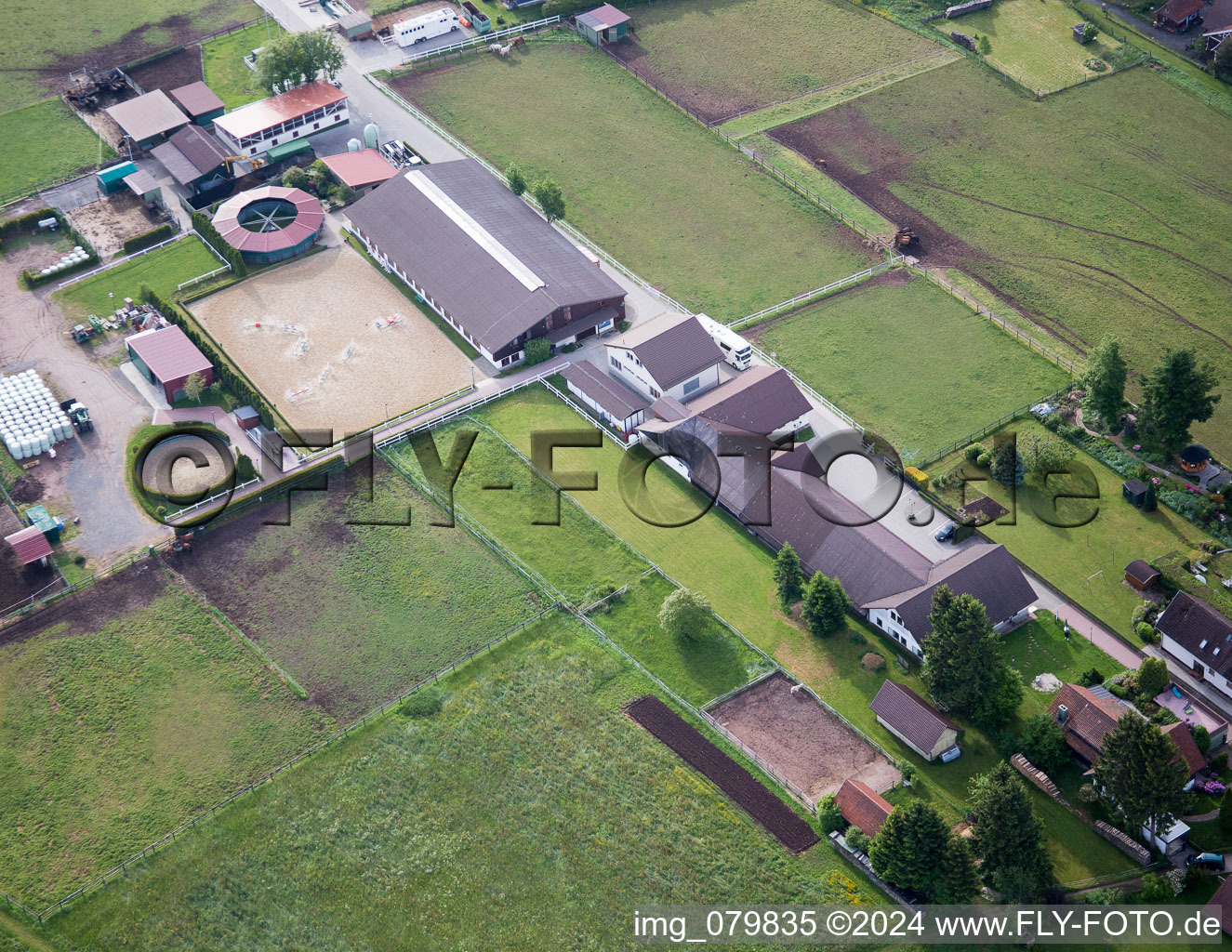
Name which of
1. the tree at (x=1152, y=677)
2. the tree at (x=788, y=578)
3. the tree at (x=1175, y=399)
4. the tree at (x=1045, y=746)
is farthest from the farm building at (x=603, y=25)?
the tree at (x=1045, y=746)

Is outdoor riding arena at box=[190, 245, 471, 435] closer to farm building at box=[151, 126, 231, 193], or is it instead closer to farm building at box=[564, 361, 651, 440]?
farm building at box=[564, 361, 651, 440]

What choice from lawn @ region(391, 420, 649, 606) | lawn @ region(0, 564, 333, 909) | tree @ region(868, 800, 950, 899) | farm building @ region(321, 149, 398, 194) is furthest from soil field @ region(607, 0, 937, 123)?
tree @ region(868, 800, 950, 899)

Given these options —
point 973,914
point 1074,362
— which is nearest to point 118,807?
point 973,914

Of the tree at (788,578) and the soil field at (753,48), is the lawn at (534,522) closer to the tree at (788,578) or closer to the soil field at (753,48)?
the tree at (788,578)

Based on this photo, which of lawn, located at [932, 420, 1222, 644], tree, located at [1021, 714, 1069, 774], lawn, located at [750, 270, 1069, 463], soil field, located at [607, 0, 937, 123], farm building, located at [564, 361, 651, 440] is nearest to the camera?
tree, located at [1021, 714, 1069, 774]

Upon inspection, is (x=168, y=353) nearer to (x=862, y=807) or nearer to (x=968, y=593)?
(x=968, y=593)

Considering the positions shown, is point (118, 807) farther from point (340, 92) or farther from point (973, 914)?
point (340, 92)
